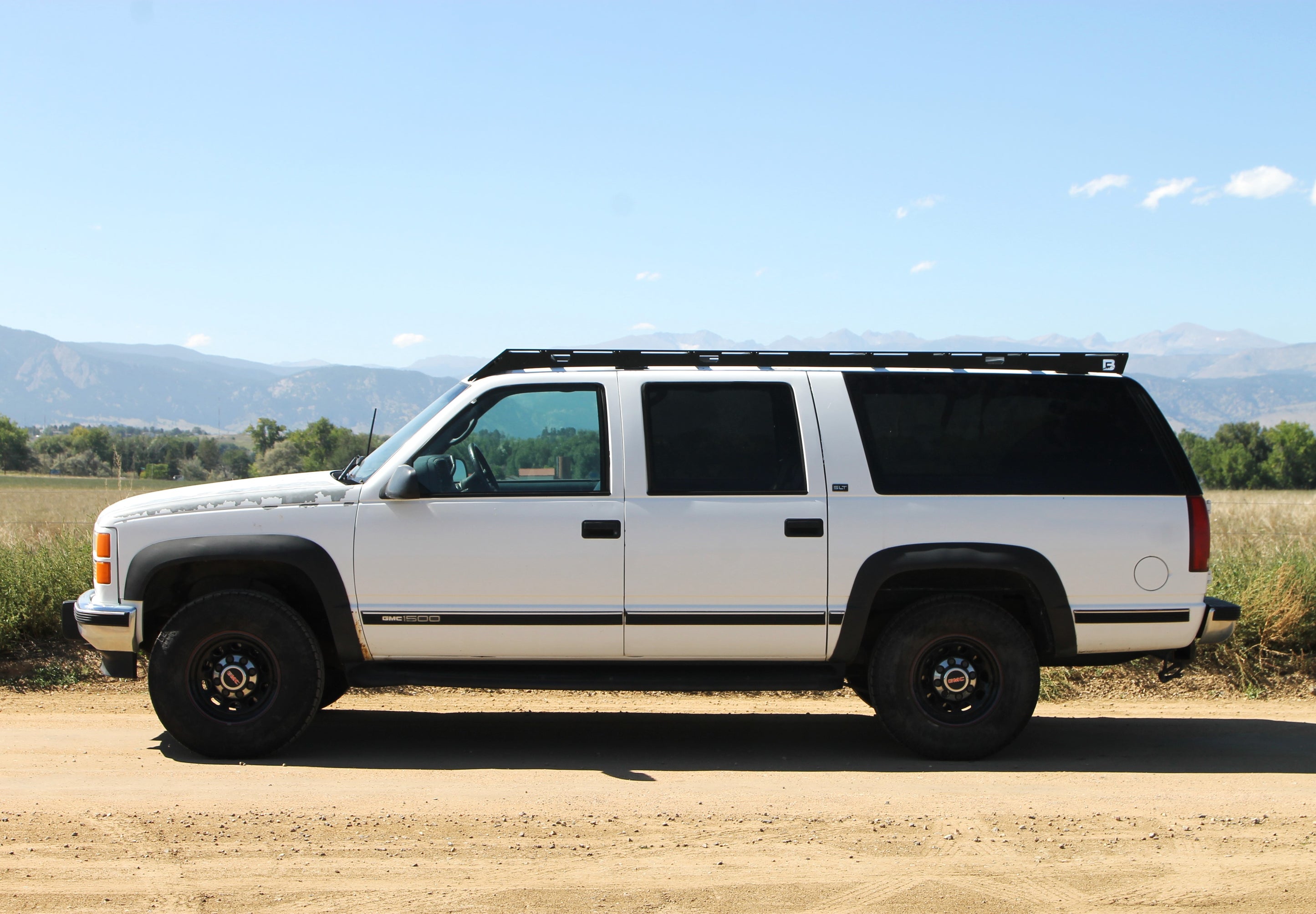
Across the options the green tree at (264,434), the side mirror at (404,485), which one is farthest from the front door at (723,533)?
the green tree at (264,434)

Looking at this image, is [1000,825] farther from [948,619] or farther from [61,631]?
[61,631]

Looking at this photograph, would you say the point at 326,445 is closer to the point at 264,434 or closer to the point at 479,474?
the point at 264,434

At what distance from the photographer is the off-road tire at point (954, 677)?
562 centimetres

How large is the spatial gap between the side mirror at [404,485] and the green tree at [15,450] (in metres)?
47.7

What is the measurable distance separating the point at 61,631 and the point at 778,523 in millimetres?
6420

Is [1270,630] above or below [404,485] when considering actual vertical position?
below

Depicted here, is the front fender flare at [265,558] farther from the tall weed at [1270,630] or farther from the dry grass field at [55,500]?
the tall weed at [1270,630]

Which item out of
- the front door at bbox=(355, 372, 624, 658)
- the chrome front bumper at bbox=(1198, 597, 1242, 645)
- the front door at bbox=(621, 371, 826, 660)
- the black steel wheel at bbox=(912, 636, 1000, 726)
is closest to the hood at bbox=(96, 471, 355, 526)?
the front door at bbox=(355, 372, 624, 658)

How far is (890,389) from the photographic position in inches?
227

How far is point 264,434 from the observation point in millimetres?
35438

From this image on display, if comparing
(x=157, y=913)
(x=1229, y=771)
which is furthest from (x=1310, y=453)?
(x=157, y=913)

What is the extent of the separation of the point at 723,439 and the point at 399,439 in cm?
182

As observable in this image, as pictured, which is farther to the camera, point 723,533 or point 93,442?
point 93,442

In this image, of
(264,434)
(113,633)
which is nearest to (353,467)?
(113,633)
